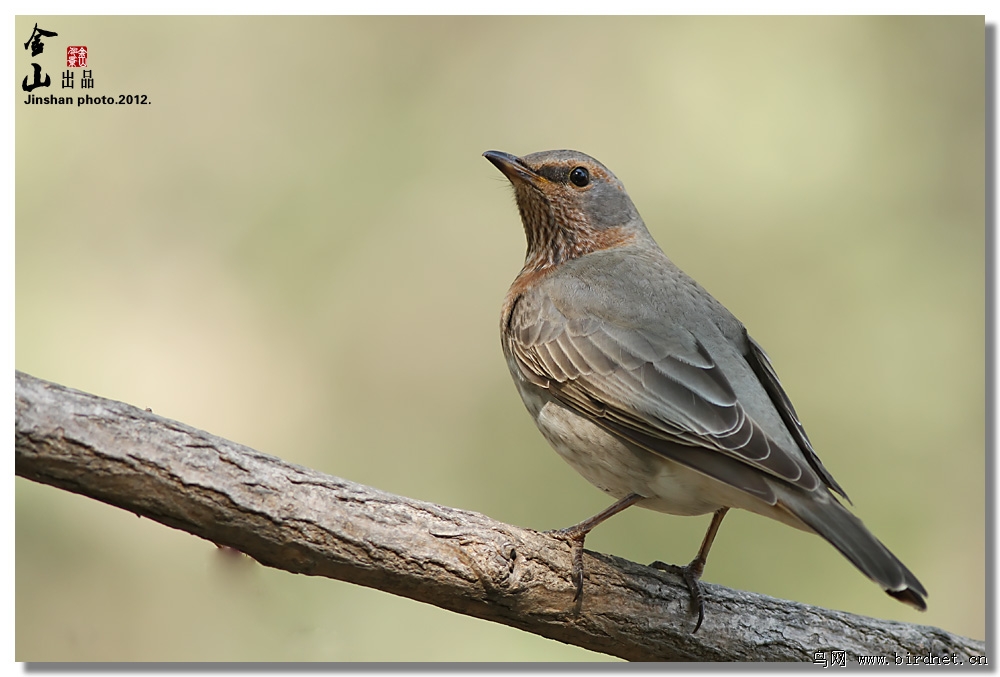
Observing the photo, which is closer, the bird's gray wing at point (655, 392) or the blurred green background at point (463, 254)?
the bird's gray wing at point (655, 392)

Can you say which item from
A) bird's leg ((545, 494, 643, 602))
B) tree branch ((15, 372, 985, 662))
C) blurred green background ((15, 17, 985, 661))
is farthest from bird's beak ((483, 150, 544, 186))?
tree branch ((15, 372, 985, 662))

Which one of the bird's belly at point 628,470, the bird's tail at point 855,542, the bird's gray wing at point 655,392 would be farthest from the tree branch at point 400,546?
the bird's tail at point 855,542

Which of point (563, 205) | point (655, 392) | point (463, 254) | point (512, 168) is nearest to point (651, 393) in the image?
point (655, 392)

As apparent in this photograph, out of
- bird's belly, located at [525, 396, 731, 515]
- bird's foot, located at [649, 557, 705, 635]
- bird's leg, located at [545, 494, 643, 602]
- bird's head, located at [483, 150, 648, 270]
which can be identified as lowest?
bird's foot, located at [649, 557, 705, 635]

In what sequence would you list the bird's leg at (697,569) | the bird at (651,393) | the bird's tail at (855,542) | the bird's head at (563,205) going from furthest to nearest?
the bird's head at (563,205) < the bird's leg at (697,569) < the bird at (651,393) < the bird's tail at (855,542)

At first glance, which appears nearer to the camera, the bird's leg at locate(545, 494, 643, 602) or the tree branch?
the tree branch

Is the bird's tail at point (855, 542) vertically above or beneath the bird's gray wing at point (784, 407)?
beneath

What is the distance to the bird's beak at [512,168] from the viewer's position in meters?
5.73

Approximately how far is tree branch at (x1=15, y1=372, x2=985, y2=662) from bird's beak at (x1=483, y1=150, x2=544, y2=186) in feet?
8.08

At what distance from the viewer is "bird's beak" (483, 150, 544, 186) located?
5727mm

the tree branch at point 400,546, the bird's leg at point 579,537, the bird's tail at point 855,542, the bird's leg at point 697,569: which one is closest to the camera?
the tree branch at point 400,546

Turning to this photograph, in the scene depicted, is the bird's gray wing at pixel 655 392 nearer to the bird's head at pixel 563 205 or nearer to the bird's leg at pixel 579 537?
the bird's leg at pixel 579 537

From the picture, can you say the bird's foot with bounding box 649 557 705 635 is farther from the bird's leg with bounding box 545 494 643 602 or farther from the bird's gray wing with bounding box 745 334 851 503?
the bird's gray wing with bounding box 745 334 851 503

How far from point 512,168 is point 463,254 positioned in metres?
1.72
